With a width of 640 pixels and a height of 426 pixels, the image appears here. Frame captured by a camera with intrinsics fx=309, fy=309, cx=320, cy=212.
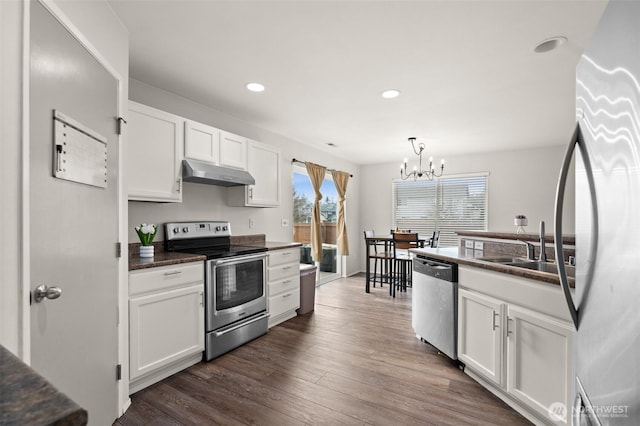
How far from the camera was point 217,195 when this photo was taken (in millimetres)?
3467

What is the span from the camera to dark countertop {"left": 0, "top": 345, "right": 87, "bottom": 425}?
11.8 inches

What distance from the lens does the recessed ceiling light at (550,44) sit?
6.78ft

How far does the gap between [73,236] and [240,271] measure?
5.30 ft

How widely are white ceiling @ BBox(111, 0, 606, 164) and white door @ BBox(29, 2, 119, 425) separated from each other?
0.69 m

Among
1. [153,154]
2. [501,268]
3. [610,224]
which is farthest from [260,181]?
[610,224]

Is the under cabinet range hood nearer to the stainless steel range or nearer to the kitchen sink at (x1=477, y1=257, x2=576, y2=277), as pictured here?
the stainless steel range

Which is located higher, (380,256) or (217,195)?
(217,195)

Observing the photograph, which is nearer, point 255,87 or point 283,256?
point 255,87

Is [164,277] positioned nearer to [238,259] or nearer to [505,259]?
[238,259]

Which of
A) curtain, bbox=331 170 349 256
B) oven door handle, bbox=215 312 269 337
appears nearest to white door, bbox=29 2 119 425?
oven door handle, bbox=215 312 269 337

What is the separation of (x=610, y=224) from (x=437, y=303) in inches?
85.8

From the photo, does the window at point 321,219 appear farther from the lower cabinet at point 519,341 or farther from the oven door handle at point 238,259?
the lower cabinet at point 519,341

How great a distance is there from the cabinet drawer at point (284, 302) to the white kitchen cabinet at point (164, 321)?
94 centimetres

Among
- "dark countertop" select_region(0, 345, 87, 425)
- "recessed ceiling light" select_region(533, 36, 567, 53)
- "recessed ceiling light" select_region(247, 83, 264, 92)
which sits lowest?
"dark countertop" select_region(0, 345, 87, 425)
